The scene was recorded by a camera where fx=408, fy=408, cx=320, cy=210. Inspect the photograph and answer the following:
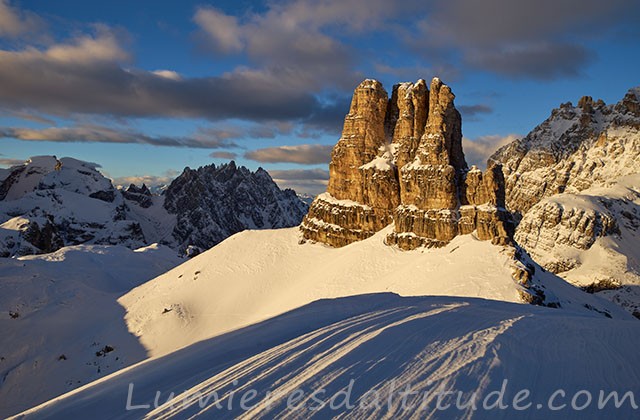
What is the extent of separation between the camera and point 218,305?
44625 millimetres

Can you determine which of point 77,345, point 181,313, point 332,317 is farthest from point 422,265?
point 77,345

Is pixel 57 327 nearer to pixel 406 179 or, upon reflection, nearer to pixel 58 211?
pixel 406 179

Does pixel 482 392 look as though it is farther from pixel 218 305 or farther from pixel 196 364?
pixel 218 305

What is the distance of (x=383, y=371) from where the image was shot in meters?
7.18

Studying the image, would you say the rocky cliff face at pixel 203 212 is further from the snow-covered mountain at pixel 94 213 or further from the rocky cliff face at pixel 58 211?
the rocky cliff face at pixel 58 211

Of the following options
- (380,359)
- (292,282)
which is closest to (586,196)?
(292,282)

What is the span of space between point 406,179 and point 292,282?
1862 cm

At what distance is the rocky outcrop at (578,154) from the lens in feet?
522

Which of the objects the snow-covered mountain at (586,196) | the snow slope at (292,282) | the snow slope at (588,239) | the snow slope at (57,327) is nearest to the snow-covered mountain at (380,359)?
the snow slope at (292,282)

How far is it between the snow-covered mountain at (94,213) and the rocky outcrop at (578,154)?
124 metres

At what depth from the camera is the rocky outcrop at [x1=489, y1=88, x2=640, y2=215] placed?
159 metres

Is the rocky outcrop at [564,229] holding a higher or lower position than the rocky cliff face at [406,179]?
lower

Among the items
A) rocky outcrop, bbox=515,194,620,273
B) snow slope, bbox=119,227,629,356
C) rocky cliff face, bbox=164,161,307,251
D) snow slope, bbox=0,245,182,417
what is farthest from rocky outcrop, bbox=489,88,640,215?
snow slope, bbox=0,245,182,417

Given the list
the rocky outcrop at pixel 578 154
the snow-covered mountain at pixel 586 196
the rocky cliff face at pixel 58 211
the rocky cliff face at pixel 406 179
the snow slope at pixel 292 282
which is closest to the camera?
the snow slope at pixel 292 282
